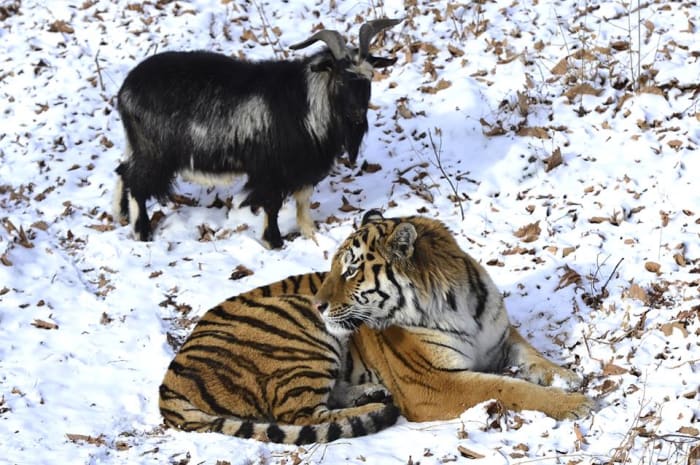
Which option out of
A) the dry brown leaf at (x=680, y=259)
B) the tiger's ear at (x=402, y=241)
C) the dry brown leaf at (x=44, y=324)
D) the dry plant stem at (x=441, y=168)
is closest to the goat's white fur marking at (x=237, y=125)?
the dry plant stem at (x=441, y=168)

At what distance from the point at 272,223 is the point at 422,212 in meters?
1.55

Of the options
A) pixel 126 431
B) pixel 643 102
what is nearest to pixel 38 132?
pixel 126 431

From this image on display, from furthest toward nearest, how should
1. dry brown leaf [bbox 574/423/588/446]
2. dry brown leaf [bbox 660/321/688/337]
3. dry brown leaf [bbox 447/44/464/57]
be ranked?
1. dry brown leaf [bbox 447/44/464/57]
2. dry brown leaf [bbox 660/321/688/337]
3. dry brown leaf [bbox 574/423/588/446]

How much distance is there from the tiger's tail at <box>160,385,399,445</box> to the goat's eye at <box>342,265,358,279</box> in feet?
2.85

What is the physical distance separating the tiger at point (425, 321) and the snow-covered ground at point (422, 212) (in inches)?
8.1

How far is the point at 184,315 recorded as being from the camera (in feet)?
25.2

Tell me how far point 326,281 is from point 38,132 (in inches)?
262

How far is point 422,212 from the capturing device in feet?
28.4

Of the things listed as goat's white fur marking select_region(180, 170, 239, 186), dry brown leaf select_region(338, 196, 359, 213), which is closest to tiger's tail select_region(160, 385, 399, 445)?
dry brown leaf select_region(338, 196, 359, 213)

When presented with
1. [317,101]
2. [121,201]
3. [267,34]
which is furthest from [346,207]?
[267,34]

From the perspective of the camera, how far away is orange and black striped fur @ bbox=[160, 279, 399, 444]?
559 centimetres

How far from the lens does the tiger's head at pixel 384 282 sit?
5.75 meters

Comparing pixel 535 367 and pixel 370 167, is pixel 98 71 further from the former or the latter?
pixel 535 367

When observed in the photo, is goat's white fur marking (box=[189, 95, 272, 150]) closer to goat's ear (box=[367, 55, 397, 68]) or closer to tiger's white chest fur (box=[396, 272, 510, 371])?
goat's ear (box=[367, 55, 397, 68])
